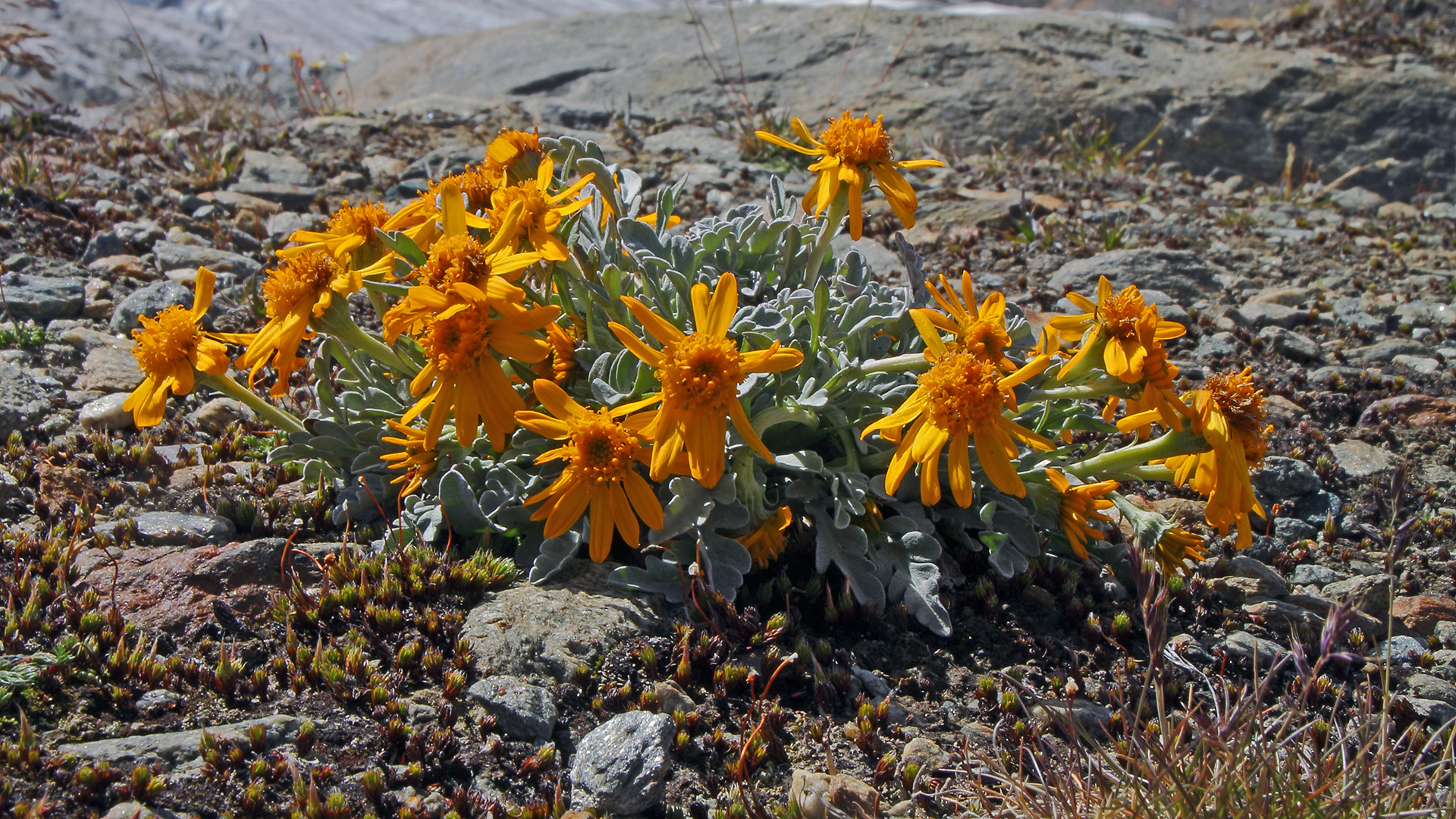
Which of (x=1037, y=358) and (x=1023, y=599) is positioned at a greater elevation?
(x=1037, y=358)

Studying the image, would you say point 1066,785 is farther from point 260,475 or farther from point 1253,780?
point 260,475

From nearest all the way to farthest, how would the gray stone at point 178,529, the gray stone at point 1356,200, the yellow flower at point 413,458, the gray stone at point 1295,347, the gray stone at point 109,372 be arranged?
the yellow flower at point 413,458, the gray stone at point 178,529, the gray stone at point 109,372, the gray stone at point 1295,347, the gray stone at point 1356,200

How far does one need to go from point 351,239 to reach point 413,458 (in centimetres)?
72

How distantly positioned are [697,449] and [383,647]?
108cm

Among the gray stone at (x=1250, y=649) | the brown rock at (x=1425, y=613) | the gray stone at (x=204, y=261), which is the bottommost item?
the brown rock at (x=1425, y=613)

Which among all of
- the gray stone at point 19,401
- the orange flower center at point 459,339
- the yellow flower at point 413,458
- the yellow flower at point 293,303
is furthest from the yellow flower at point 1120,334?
the gray stone at point 19,401

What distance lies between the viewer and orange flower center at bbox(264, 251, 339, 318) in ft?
9.36

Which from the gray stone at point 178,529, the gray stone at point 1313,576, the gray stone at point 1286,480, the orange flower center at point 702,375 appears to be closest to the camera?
the orange flower center at point 702,375

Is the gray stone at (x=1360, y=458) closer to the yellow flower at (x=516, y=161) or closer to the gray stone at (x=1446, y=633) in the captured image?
the gray stone at (x=1446, y=633)

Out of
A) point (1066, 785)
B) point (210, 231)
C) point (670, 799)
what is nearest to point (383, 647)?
point (670, 799)

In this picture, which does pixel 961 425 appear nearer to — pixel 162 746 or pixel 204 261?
pixel 162 746

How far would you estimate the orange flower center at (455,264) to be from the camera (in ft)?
8.75

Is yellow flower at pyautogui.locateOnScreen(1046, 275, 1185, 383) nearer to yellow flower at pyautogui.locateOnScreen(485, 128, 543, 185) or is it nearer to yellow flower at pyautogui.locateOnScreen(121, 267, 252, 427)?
yellow flower at pyautogui.locateOnScreen(485, 128, 543, 185)

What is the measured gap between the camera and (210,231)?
582 cm
